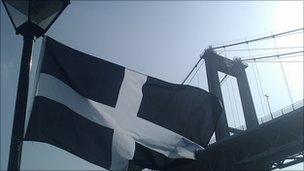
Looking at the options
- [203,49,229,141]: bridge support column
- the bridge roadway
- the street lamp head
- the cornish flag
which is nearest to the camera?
the street lamp head

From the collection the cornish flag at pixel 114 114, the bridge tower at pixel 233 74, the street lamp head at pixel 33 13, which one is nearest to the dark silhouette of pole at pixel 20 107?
the street lamp head at pixel 33 13

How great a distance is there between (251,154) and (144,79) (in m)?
23.8

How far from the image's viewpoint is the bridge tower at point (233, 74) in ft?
133

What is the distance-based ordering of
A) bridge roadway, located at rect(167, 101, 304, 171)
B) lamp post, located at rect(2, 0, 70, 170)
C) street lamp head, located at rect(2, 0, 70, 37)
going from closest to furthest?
lamp post, located at rect(2, 0, 70, 170), street lamp head, located at rect(2, 0, 70, 37), bridge roadway, located at rect(167, 101, 304, 171)

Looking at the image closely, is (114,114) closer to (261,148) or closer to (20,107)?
(20,107)

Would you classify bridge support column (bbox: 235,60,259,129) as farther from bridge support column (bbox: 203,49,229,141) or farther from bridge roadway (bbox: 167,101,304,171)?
bridge roadway (bbox: 167,101,304,171)

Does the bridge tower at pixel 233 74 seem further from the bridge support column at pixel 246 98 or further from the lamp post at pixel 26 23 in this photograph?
the lamp post at pixel 26 23

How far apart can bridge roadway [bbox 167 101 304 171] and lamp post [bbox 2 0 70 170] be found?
2212cm

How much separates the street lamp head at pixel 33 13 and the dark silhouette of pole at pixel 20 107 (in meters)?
0.12

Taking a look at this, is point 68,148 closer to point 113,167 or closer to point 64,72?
point 113,167

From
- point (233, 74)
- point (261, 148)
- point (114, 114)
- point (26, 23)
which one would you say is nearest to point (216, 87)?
point (233, 74)

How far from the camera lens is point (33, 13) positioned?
14.0ft

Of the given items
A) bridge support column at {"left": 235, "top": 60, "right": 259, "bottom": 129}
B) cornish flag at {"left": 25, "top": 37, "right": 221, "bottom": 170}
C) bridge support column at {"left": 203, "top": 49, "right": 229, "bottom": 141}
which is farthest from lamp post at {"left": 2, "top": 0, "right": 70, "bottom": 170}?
bridge support column at {"left": 235, "top": 60, "right": 259, "bottom": 129}

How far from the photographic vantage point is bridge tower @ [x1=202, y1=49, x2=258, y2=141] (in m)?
40.5
